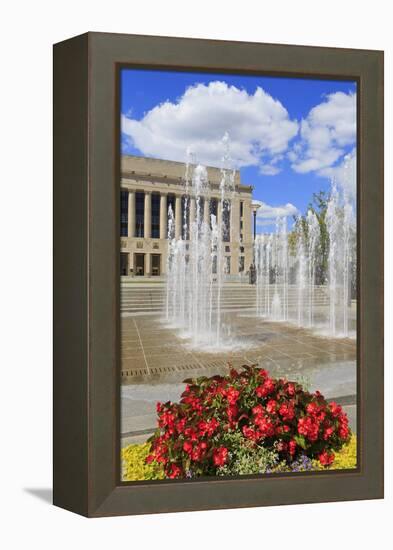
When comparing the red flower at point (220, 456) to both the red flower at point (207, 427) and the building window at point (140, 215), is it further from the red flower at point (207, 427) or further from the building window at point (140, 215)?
the building window at point (140, 215)

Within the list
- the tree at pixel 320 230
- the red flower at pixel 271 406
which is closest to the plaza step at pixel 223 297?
the tree at pixel 320 230

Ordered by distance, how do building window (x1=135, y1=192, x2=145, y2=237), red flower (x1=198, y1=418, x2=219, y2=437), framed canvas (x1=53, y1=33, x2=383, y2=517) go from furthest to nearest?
red flower (x1=198, y1=418, x2=219, y2=437) < building window (x1=135, y1=192, x2=145, y2=237) < framed canvas (x1=53, y1=33, x2=383, y2=517)

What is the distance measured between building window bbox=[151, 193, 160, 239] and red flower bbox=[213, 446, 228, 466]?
149 centimetres

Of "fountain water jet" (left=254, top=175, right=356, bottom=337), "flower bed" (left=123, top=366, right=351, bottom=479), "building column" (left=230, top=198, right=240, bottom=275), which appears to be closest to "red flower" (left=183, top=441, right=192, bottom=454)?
"flower bed" (left=123, top=366, right=351, bottom=479)

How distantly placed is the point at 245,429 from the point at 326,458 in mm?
636

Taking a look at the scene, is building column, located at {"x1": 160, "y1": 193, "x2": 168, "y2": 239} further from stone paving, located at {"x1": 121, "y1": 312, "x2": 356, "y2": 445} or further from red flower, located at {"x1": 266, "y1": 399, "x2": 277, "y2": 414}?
red flower, located at {"x1": 266, "y1": 399, "x2": 277, "y2": 414}

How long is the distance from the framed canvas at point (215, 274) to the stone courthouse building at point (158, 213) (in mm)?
13

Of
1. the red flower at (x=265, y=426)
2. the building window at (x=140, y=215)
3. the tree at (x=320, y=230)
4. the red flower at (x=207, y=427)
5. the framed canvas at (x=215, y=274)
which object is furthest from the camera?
the tree at (x=320, y=230)

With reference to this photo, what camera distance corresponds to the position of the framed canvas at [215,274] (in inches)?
213

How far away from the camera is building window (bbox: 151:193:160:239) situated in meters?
5.55

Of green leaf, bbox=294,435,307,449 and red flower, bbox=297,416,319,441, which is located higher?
red flower, bbox=297,416,319,441

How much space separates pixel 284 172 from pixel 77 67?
160 cm

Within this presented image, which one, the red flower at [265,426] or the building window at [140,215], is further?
the red flower at [265,426]

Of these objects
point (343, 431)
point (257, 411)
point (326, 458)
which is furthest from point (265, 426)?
point (343, 431)
